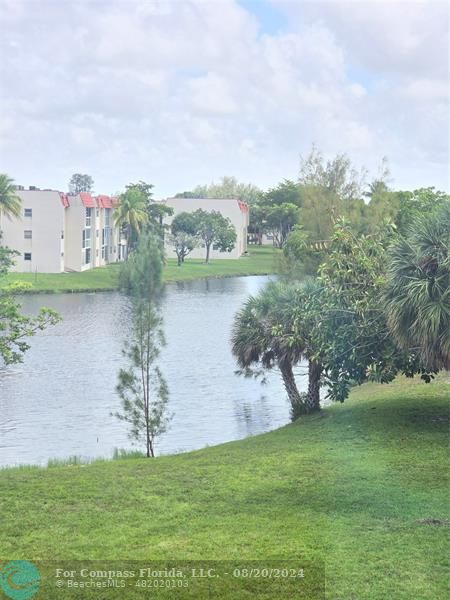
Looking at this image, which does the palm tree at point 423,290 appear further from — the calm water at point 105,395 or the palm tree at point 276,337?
the calm water at point 105,395

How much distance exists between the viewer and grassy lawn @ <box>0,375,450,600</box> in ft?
25.9

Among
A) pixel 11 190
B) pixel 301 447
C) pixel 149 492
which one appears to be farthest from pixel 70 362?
pixel 11 190

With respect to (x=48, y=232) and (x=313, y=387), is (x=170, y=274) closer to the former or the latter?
(x=48, y=232)

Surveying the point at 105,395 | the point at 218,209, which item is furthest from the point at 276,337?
the point at 218,209

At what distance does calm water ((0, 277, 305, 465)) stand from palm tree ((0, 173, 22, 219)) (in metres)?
19.9

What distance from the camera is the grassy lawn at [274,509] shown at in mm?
7887

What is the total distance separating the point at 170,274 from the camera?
6488cm

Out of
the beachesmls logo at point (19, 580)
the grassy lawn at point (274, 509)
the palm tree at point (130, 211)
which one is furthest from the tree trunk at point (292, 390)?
the palm tree at point (130, 211)

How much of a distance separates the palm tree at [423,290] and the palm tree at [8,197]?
46345mm

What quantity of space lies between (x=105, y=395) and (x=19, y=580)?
56.9ft

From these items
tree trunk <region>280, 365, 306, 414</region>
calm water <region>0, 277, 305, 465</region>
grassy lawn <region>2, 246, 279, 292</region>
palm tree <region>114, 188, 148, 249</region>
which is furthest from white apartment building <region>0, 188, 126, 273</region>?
tree trunk <region>280, 365, 306, 414</region>

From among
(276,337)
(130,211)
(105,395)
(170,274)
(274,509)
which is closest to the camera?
(274,509)

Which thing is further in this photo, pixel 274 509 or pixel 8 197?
pixel 8 197

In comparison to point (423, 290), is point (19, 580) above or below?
below
